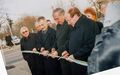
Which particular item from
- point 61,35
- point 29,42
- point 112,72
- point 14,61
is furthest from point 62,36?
point 112,72

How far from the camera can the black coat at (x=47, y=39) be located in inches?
69.1

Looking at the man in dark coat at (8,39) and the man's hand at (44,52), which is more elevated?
the man in dark coat at (8,39)

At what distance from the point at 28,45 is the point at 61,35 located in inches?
9.2

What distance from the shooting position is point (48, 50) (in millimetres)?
1778

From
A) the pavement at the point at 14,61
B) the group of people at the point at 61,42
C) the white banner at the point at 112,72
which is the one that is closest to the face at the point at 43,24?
the group of people at the point at 61,42

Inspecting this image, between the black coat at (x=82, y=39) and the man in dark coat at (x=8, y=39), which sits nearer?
the man in dark coat at (x=8, y=39)

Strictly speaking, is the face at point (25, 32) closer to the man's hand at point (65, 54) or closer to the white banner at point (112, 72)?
the man's hand at point (65, 54)

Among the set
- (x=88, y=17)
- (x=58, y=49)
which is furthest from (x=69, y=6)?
(x=58, y=49)

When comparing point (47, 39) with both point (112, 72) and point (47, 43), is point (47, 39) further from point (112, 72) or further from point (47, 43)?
point (112, 72)

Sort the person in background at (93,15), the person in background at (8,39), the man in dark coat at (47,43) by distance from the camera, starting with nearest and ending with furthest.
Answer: the person in background at (8,39) → the man in dark coat at (47,43) → the person in background at (93,15)

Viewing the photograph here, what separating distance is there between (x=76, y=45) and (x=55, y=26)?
0.19 m

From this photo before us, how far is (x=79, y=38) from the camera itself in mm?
1823

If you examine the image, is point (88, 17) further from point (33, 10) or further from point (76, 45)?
point (33, 10)

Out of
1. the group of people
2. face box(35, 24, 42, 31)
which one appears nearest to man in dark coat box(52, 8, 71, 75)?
the group of people
